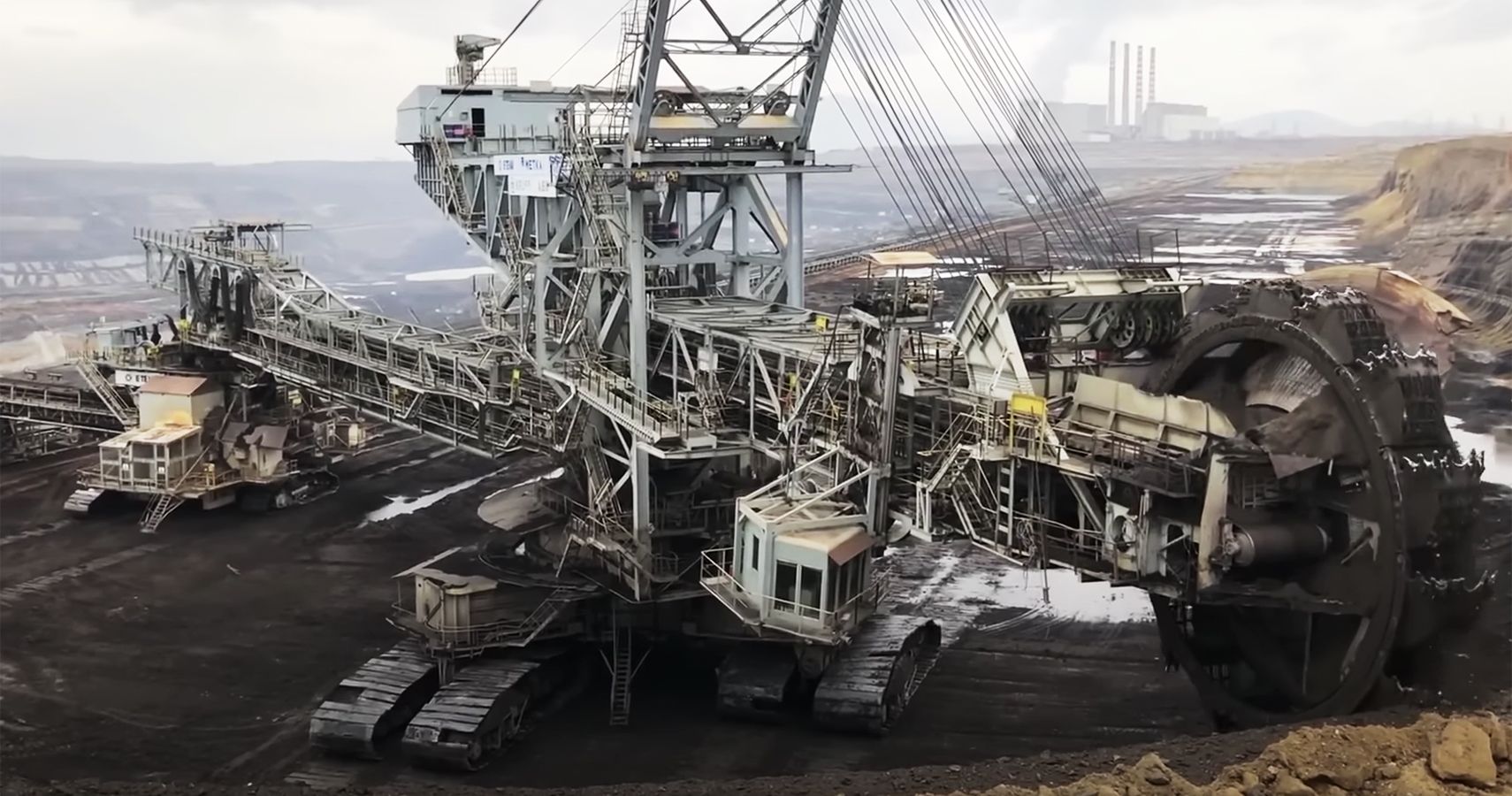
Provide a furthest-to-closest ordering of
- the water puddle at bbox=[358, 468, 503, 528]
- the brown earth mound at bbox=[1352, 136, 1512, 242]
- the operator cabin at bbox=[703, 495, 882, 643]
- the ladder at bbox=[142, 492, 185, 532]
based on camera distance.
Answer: the brown earth mound at bbox=[1352, 136, 1512, 242]
the water puddle at bbox=[358, 468, 503, 528]
the ladder at bbox=[142, 492, 185, 532]
the operator cabin at bbox=[703, 495, 882, 643]

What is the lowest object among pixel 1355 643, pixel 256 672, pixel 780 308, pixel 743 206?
pixel 256 672

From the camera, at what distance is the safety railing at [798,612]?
58.1 ft

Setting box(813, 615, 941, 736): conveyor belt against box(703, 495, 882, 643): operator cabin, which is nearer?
box(703, 495, 882, 643): operator cabin

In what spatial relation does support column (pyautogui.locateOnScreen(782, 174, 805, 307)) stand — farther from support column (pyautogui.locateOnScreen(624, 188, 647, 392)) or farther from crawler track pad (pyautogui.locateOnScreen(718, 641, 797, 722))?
crawler track pad (pyautogui.locateOnScreen(718, 641, 797, 722))

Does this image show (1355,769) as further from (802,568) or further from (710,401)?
(710,401)

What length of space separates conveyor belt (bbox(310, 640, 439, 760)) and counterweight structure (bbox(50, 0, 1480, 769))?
6 cm

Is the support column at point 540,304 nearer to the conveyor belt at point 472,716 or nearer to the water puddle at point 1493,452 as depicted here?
the conveyor belt at point 472,716

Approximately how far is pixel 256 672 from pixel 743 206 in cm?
1201

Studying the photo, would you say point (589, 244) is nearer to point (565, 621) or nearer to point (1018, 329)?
point (565, 621)

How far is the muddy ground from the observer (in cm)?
1712

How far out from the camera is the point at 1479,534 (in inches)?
528

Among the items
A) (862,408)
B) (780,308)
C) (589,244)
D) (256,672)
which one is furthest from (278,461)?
(862,408)

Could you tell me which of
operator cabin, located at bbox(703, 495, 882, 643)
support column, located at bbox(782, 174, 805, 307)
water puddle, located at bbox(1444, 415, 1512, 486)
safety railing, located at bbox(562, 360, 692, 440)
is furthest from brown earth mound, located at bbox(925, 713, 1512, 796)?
water puddle, located at bbox(1444, 415, 1512, 486)

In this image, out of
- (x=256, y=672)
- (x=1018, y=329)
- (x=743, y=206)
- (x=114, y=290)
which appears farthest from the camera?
(x=114, y=290)
